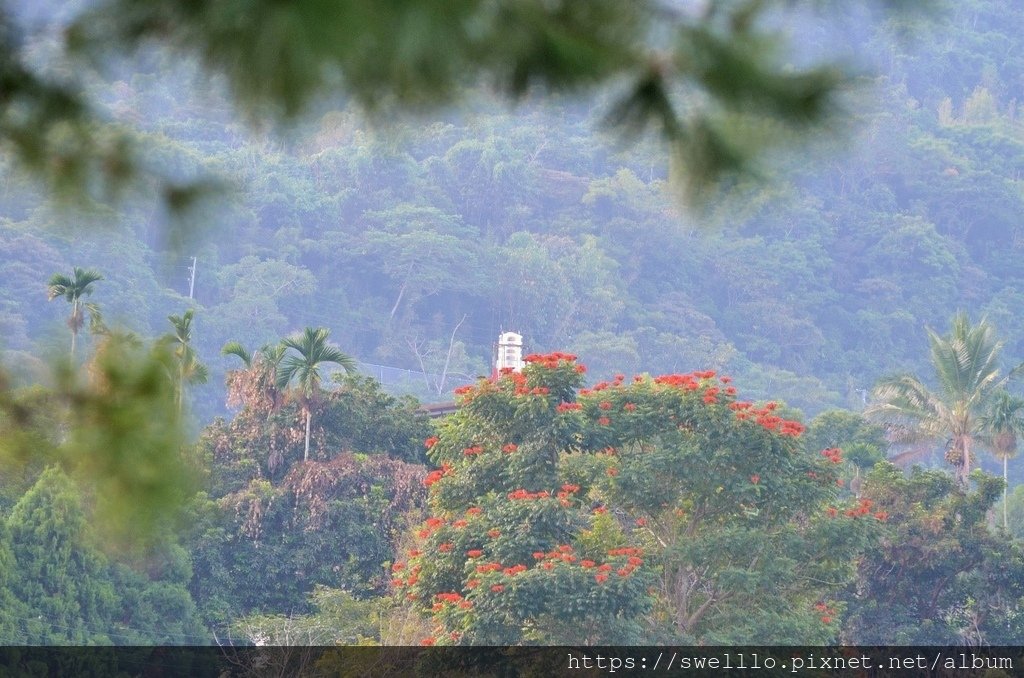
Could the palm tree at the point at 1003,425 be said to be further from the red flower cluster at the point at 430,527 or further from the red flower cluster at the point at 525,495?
the red flower cluster at the point at 430,527

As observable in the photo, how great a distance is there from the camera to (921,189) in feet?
189

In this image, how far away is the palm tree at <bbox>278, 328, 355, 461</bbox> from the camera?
1853 centimetres

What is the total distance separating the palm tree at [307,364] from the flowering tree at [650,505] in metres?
5.24

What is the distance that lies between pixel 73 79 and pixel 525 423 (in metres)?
10.6

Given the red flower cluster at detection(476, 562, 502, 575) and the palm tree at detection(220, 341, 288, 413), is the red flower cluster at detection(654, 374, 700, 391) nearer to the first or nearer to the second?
the red flower cluster at detection(476, 562, 502, 575)

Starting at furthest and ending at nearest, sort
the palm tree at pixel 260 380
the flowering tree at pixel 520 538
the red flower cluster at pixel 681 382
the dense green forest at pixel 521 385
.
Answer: the palm tree at pixel 260 380 → the red flower cluster at pixel 681 382 → the flowering tree at pixel 520 538 → the dense green forest at pixel 521 385

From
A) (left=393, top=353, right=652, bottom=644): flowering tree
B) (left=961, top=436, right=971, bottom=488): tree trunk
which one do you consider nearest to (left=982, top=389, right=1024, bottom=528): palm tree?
(left=961, top=436, right=971, bottom=488): tree trunk

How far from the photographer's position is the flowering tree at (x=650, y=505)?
12.2 metres

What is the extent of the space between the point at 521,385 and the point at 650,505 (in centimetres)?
153

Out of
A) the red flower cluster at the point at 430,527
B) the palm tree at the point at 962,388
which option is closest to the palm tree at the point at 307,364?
the red flower cluster at the point at 430,527

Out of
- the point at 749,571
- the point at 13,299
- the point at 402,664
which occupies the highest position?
the point at 13,299

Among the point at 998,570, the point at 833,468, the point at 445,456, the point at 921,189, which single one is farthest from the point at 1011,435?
the point at 921,189

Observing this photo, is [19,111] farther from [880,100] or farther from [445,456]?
[445,456]

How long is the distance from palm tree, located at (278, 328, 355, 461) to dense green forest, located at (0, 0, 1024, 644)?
0.22 ft
